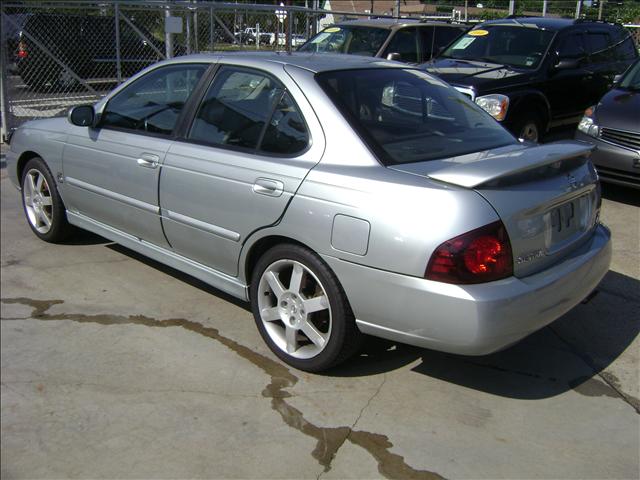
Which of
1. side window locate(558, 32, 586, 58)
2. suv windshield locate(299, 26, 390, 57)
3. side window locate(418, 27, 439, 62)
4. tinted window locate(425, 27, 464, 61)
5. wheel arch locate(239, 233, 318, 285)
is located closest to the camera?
wheel arch locate(239, 233, 318, 285)

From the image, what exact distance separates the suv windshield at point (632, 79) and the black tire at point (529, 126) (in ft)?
3.17

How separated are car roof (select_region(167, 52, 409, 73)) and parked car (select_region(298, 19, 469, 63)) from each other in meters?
6.04

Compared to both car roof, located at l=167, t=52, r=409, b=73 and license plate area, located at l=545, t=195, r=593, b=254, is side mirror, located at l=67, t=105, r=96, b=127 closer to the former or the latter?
car roof, located at l=167, t=52, r=409, b=73

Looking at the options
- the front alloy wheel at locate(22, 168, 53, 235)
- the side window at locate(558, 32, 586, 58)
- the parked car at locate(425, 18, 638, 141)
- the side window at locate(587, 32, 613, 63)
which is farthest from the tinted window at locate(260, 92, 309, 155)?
the side window at locate(587, 32, 613, 63)

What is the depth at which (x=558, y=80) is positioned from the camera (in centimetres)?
830

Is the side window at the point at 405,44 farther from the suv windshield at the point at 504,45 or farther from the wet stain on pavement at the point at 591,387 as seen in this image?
the wet stain on pavement at the point at 591,387

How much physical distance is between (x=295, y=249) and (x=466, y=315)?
966 mm

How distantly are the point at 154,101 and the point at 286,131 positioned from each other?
4.36 ft

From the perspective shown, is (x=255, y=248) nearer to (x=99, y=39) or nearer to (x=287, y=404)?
(x=287, y=404)

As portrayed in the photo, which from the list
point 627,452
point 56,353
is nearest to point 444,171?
point 627,452

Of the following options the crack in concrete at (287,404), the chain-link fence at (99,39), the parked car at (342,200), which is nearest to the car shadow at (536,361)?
the crack in concrete at (287,404)

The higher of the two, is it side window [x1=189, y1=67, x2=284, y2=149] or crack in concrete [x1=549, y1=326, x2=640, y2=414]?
side window [x1=189, y1=67, x2=284, y2=149]

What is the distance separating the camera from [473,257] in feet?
9.77

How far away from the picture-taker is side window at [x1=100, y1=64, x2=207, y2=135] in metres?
4.35
